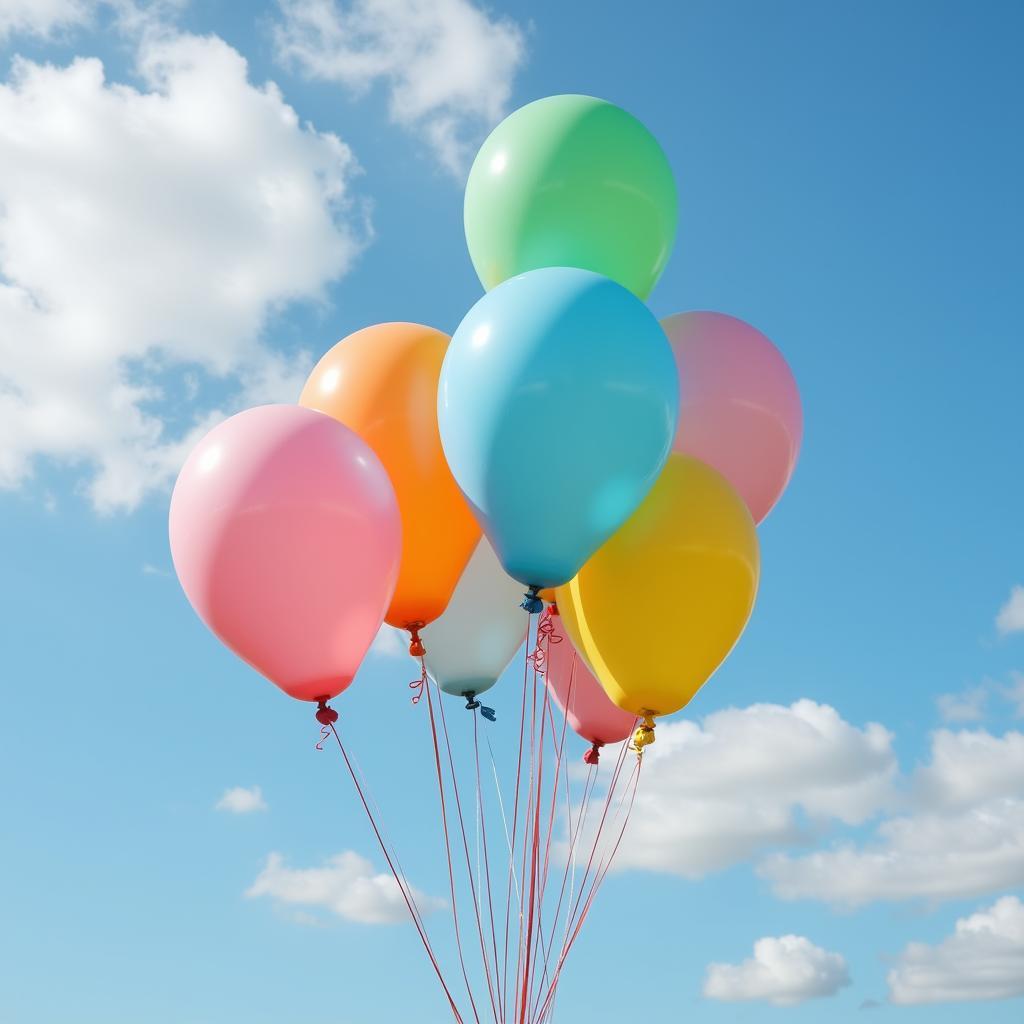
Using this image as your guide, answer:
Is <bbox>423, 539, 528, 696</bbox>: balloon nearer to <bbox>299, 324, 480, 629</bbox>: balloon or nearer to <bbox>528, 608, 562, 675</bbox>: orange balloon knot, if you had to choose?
<bbox>528, 608, 562, 675</bbox>: orange balloon knot

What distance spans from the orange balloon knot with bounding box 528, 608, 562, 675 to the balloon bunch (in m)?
0.03

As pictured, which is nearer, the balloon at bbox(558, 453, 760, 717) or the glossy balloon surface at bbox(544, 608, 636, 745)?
the balloon at bbox(558, 453, 760, 717)

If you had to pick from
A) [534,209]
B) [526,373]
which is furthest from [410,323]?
[526,373]

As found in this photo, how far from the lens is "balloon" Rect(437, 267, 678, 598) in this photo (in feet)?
17.0

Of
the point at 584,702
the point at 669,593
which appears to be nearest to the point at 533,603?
the point at 669,593

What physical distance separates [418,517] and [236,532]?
1.07 meters

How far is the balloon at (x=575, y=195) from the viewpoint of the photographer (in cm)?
595

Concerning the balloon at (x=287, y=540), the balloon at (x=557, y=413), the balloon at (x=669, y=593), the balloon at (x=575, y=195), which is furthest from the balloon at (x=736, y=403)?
the balloon at (x=287, y=540)

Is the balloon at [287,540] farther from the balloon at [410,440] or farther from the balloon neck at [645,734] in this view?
the balloon neck at [645,734]

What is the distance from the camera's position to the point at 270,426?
215 inches

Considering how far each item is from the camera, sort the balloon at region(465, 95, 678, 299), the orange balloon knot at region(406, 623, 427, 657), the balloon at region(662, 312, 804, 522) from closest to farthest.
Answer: the balloon at region(465, 95, 678, 299) → the orange balloon knot at region(406, 623, 427, 657) → the balloon at region(662, 312, 804, 522)

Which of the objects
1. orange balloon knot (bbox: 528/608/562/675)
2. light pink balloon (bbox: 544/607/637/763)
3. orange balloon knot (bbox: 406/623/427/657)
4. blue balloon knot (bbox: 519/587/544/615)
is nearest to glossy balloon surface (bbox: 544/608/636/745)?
light pink balloon (bbox: 544/607/637/763)

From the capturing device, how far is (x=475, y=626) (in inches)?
273

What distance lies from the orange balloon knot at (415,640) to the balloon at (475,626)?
0.48m
